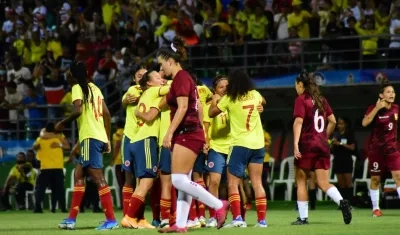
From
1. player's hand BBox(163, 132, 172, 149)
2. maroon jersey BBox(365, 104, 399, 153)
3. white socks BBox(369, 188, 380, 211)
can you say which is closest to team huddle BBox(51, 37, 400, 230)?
player's hand BBox(163, 132, 172, 149)

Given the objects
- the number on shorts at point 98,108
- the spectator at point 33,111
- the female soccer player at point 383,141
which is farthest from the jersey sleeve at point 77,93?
the spectator at point 33,111

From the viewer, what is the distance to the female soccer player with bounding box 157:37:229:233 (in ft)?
46.8

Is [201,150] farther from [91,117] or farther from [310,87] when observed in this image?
[310,87]

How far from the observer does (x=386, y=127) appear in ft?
70.1

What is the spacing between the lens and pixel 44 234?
1562 centimetres

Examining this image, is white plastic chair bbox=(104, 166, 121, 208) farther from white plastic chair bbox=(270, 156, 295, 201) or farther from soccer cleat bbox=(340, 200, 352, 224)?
soccer cleat bbox=(340, 200, 352, 224)

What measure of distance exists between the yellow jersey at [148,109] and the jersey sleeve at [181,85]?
195cm

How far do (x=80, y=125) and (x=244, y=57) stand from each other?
12.0 metres

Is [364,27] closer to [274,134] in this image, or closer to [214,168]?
[274,134]

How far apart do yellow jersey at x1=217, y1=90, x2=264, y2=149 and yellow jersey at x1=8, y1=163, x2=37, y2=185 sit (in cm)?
1389

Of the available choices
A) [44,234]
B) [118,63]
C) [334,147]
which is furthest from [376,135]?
[118,63]

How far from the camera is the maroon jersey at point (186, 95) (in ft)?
46.9

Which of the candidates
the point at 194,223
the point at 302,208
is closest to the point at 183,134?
the point at 194,223

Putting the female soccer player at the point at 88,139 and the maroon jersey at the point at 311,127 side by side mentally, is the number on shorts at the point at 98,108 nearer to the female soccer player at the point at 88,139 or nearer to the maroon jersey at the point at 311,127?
the female soccer player at the point at 88,139
